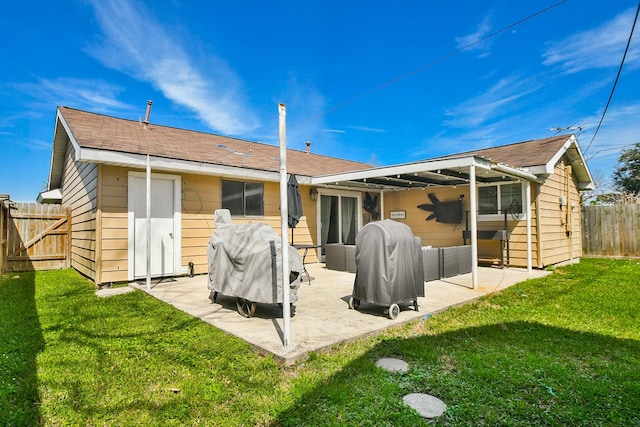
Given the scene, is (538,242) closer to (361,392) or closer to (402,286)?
(402,286)

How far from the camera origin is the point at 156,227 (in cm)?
680

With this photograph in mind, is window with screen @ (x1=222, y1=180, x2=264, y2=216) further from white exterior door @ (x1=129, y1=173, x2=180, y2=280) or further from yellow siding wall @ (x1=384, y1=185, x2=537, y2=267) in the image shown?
yellow siding wall @ (x1=384, y1=185, x2=537, y2=267)

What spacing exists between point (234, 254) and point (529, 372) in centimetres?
335

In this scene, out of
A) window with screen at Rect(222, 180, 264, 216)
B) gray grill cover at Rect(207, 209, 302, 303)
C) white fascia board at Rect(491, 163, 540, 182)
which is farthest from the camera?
window with screen at Rect(222, 180, 264, 216)

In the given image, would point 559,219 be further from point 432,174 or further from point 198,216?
point 198,216

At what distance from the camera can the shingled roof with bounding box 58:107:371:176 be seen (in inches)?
255

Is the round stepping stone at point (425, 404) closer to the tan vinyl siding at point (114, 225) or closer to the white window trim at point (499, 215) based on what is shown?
the tan vinyl siding at point (114, 225)

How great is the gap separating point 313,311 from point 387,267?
113 cm

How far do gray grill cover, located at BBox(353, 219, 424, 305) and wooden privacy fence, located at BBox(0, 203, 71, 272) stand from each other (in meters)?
8.76

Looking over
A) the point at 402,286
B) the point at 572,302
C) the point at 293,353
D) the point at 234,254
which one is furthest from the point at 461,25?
the point at 293,353

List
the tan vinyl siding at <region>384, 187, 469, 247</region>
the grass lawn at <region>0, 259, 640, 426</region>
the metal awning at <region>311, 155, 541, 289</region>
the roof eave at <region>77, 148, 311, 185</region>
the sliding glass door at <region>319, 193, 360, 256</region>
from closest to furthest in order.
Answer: the grass lawn at <region>0, 259, 640, 426</region>
the roof eave at <region>77, 148, 311, 185</region>
the metal awning at <region>311, 155, 541, 289</region>
the tan vinyl siding at <region>384, 187, 469, 247</region>
the sliding glass door at <region>319, 193, 360, 256</region>

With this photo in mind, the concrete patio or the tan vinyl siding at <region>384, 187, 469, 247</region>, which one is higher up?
the tan vinyl siding at <region>384, 187, 469, 247</region>

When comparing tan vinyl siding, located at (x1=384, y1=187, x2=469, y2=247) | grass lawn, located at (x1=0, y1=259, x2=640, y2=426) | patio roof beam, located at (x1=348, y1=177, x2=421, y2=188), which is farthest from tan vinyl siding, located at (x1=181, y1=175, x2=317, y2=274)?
tan vinyl siding, located at (x1=384, y1=187, x2=469, y2=247)

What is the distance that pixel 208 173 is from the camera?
7.22 metres
